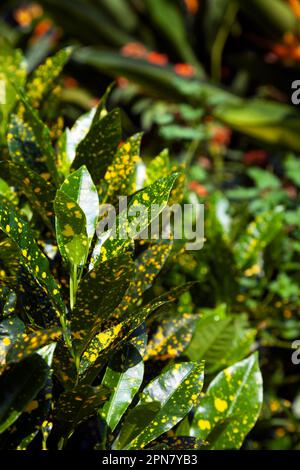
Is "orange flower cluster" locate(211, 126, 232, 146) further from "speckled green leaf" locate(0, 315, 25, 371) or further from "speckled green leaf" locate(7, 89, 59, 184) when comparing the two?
"speckled green leaf" locate(0, 315, 25, 371)

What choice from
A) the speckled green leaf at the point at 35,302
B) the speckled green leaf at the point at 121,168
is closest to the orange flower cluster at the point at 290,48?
the speckled green leaf at the point at 121,168

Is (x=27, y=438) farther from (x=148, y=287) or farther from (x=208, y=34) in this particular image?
→ (x=208, y=34)

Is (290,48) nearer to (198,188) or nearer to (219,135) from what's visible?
(219,135)

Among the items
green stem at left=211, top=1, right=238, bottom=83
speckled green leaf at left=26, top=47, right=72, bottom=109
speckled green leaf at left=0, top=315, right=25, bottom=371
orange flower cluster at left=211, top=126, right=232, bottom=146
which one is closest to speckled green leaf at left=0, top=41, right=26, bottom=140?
speckled green leaf at left=26, top=47, right=72, bottom=109

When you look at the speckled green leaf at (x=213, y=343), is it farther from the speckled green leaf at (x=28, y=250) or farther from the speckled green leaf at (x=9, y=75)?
the speckled green leaf at (x=9, y=75)

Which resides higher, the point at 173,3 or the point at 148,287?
the point at 173,3

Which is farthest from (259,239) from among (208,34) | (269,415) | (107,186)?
(208,34)
